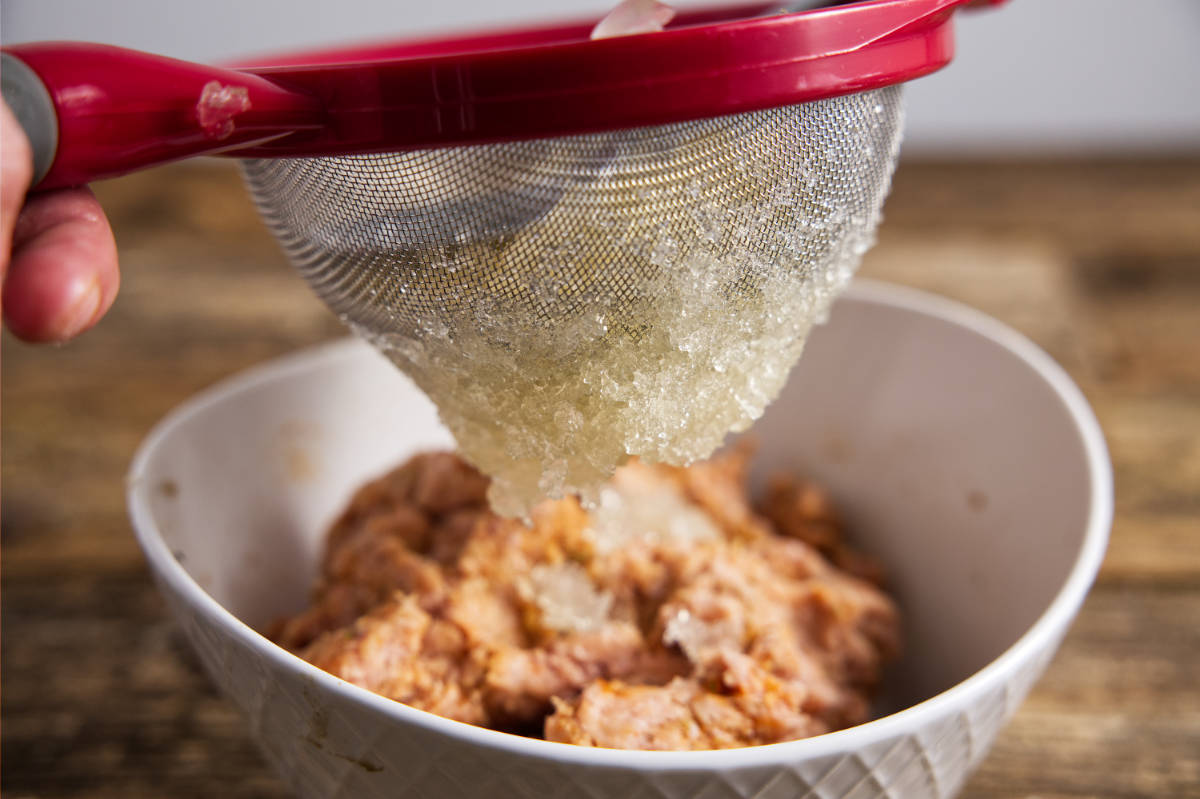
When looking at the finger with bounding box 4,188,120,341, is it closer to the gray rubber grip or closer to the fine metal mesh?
the gray rubber grip

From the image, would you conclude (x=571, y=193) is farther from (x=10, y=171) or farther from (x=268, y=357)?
(x=268, y=357)

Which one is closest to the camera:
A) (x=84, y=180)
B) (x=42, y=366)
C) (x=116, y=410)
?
(x=84, y=180)

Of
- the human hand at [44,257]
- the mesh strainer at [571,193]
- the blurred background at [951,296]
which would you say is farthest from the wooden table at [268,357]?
the human hand at [44,257]

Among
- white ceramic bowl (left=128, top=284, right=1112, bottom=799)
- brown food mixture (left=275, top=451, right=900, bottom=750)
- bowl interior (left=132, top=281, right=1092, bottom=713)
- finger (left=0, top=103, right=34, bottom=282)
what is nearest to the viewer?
finger (left=0, top=103, right=34, bottom=282)

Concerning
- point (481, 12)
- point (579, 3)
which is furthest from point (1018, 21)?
point (481, 12)

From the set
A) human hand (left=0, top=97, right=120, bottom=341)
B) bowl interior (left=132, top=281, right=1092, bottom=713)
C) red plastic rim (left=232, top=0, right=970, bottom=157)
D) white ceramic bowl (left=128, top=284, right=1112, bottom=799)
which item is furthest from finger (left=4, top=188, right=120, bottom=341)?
bowl interior (left=132, top=281, right=1092, bottom=713)

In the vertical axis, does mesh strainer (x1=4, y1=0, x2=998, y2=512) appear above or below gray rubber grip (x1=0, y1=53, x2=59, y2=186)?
below

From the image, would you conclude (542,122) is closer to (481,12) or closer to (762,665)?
(762,665)

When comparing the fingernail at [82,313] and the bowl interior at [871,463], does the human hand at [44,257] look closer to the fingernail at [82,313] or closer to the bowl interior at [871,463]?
the fingernail at [82,313]
